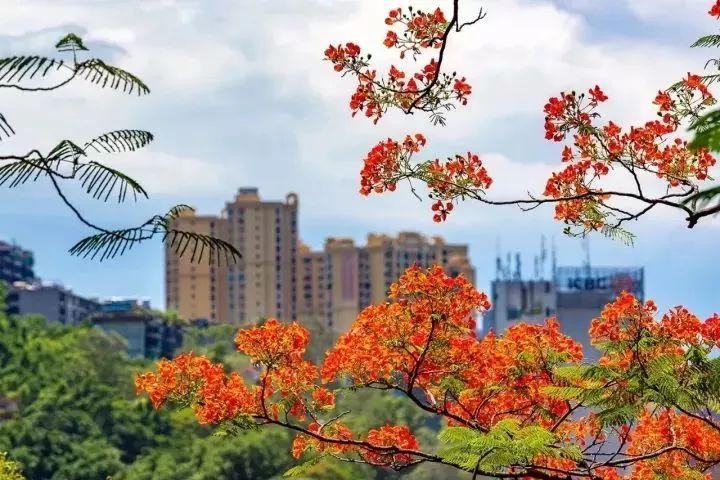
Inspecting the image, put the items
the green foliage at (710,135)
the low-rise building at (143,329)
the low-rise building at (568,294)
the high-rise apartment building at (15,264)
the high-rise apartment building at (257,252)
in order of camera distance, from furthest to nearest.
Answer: the high-rise apartment building at (15,264)
the high-rise apartment building at (257,252)
the low-rise building at (143,329)
the low-rise building at (568,294)
the green foliage at (710,135)

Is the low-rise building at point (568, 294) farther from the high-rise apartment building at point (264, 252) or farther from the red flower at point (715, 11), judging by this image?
the red flower at point (715, 11)

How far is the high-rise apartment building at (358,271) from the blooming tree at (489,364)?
7143cm

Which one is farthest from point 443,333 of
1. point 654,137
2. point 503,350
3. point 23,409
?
point 23,409

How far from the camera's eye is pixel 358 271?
82562mm

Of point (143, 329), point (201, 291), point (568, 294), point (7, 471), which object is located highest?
point (201, 291)

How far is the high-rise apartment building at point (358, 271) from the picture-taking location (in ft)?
270

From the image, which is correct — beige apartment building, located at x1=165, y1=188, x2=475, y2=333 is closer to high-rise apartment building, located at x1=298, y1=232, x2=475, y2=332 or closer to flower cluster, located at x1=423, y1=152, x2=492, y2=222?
high-rise apartment building, located at x1=298, y1=232, x2=475, y2=332

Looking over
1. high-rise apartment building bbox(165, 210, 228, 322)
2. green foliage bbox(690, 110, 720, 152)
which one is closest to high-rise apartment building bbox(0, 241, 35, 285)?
high-rise apartment building bbox(165, 210, 228, 322)

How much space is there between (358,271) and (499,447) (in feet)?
247

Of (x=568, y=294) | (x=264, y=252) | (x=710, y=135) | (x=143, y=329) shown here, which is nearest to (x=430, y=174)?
(x=710, y=135)

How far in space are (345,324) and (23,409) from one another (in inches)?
1605

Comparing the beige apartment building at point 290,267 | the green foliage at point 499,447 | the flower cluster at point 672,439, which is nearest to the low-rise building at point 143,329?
the beige apartment building at point 290,267

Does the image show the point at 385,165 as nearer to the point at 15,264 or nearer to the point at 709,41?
the point at 709,41

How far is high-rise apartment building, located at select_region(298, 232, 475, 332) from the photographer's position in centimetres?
8225
